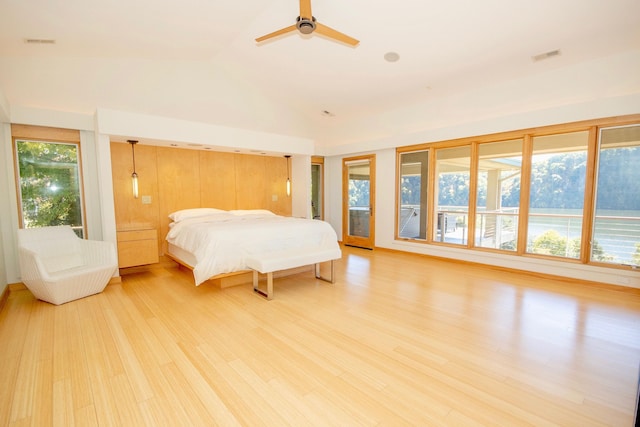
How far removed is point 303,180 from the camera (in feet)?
22.3

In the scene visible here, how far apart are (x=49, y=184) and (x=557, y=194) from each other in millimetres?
8131

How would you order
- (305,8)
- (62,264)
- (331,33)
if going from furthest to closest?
(62,264) < (331,33) < (305,8)

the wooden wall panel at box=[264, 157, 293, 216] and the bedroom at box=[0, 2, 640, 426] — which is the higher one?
the bedroom at box=[0, 2, 640, 426]

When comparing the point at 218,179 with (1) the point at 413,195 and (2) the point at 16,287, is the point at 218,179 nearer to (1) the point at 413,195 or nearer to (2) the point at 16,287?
(2) the point at 16,287

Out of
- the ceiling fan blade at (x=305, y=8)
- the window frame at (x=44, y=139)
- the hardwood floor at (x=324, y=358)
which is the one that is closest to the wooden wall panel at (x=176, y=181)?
the window frame at (x=44, y=139)

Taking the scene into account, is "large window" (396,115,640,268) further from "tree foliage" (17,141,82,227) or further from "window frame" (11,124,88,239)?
"tree foliage" (17,141,82,227)

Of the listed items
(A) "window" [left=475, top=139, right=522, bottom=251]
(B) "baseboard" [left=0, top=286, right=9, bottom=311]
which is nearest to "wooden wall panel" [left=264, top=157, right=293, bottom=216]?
(A) "window" [left=475, top=139, right=522, bottom=251]

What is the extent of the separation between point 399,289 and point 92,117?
544 cm

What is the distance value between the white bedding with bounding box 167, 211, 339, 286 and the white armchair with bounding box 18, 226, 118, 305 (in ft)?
3.41

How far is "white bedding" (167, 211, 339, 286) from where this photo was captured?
3783 millimetres

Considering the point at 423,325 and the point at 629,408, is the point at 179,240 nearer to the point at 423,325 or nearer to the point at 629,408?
the point at 423,325

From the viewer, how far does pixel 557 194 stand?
15.1ft

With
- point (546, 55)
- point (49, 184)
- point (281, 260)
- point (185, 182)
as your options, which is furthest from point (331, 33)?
point (49, 184)

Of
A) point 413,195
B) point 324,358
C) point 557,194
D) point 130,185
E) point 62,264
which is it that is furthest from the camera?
point 413,195
